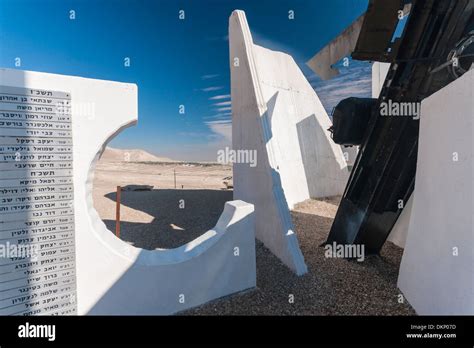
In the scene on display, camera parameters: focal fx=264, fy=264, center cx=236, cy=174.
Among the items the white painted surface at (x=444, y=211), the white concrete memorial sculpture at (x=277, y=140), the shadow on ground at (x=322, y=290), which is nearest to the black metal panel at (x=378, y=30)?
the white painted surface at (x=444, y=211)

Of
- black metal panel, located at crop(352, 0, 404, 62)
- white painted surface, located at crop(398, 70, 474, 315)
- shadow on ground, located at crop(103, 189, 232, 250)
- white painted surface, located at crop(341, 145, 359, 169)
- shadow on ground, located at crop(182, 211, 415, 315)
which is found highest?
black metal panel, located at crop(352, 0, 404, 62)

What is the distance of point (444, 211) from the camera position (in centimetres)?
367

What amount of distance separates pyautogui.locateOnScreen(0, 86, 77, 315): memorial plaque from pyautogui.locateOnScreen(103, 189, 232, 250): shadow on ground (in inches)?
178

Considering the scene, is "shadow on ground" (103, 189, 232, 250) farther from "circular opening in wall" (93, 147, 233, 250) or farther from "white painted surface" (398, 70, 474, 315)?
"white painted surface" (398, 70, 474, 315)

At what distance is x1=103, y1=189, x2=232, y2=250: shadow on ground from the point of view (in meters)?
8.30

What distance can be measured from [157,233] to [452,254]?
7851mm

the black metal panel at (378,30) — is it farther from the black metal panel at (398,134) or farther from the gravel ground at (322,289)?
the gravel ground at (322,289)

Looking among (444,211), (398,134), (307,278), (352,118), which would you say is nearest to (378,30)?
(352,118)

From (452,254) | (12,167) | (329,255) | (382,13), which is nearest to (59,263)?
(12,167)

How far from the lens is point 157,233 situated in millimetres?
8953

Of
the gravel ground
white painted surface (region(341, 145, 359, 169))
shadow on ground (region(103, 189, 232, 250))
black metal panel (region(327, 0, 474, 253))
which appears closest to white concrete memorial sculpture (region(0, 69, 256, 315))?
the gravel ground

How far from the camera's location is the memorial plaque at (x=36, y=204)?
2811 mm

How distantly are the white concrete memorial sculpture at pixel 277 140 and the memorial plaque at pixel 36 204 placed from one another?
4270mm
